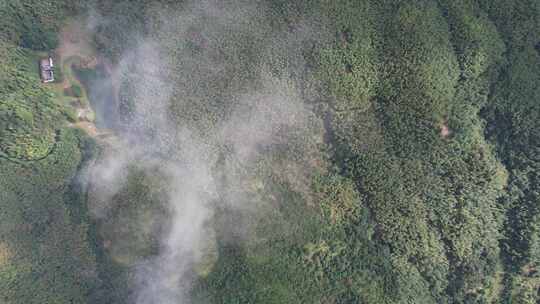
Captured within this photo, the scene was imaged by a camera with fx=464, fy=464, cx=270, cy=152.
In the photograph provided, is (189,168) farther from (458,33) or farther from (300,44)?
(458,33)

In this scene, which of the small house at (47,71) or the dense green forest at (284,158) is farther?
the small house at (47,71)

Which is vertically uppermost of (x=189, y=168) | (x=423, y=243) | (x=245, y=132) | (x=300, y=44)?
(x=300, y=44)

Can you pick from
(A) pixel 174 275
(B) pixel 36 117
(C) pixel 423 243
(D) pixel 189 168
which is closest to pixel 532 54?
(C) pixel 423 243

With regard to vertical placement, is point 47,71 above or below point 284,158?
above

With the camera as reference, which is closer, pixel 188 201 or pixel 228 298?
pixel 228 298

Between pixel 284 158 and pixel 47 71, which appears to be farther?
pixel 47 71

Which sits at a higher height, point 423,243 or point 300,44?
point 300,44

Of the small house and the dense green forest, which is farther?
the small house
